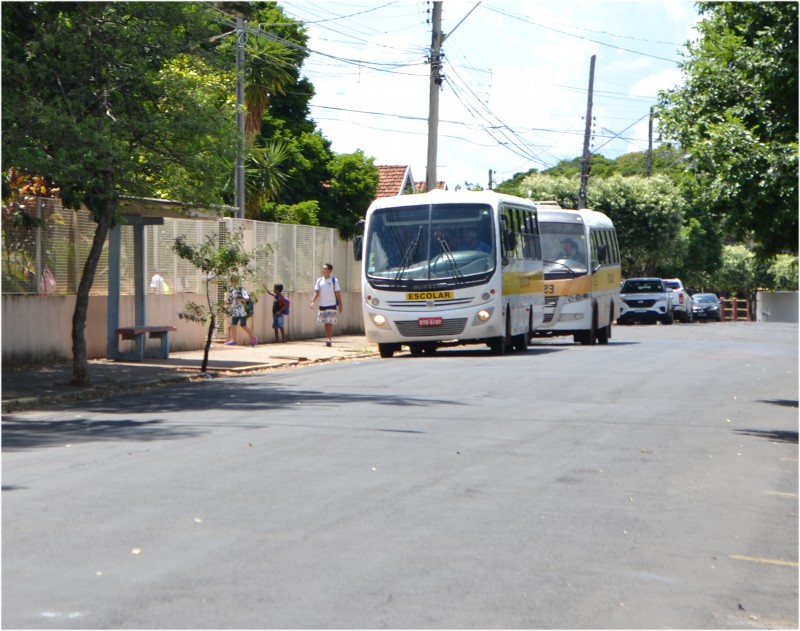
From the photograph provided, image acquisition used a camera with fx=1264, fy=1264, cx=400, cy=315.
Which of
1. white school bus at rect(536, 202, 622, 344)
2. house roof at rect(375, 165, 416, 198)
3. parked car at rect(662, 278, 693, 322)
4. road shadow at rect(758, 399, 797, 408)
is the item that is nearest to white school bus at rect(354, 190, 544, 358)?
white school bus at rect(536, 202, 622, 344)

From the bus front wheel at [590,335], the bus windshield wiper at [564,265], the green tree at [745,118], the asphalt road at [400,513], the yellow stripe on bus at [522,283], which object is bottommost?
the asphalt road at [400,513]

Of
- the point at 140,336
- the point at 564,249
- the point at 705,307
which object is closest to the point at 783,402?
the point at 140,336

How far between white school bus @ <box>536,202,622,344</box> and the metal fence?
6.33m

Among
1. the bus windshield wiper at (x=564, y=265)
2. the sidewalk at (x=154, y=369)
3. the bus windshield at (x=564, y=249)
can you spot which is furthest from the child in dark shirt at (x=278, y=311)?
the bus windshield wiper at (x=564, y=265)

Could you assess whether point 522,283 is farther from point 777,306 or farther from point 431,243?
point 777,306

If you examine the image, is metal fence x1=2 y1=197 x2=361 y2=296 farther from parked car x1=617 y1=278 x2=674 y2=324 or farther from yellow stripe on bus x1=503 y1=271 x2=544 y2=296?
parked car x1=617 y1=278 x2=674 y2=324

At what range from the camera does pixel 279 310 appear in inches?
1165

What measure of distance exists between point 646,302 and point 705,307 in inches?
497

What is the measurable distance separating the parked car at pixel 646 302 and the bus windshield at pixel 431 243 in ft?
90.7

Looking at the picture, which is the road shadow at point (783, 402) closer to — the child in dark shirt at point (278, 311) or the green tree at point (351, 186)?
the child in dark shirt at point (278, 311)

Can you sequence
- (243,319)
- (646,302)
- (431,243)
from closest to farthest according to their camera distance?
(431,243)
(243,319)
(646,302)

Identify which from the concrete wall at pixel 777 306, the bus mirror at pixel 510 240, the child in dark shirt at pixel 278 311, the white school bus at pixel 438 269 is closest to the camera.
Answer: the white school bus at pixel 438 269

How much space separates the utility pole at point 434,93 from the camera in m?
31.3

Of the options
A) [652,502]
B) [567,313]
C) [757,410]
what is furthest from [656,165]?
[652,502]
